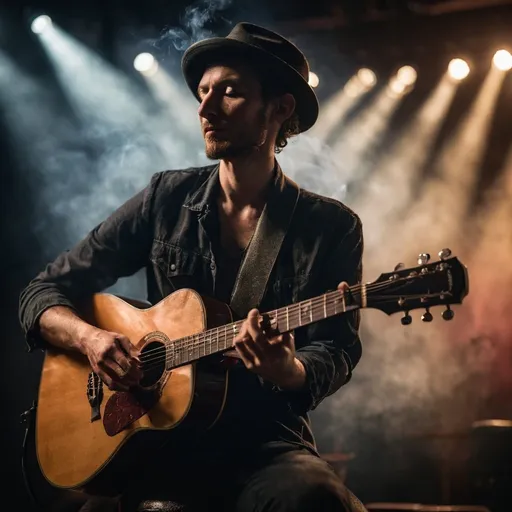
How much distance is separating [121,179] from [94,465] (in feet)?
12.9

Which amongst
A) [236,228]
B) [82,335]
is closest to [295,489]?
[82,335]

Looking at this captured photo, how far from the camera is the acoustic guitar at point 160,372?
2.18 metres

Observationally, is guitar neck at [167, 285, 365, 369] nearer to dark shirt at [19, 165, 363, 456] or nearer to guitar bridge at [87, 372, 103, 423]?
dark shirt at [19, 165, 363, 456]

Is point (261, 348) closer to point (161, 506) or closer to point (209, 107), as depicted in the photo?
point (161, 506)

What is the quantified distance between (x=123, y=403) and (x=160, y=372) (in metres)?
0.19

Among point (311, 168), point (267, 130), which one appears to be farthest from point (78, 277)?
point (311, 168)

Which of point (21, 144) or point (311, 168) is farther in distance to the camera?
point (311, 168)

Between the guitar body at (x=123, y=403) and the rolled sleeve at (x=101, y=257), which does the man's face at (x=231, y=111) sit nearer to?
the rolled sleeve at (x=101, y=257)

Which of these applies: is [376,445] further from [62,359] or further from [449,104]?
[62,359]

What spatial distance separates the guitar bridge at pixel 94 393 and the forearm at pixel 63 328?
135 mm

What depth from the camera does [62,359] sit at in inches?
121

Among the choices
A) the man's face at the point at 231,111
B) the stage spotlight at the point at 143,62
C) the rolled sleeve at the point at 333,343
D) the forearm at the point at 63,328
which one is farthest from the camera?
the stage spotlight at the point at 143,62

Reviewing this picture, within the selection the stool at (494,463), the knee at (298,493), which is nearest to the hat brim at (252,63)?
the knee at (298,493)

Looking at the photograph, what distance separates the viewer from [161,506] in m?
2.36
